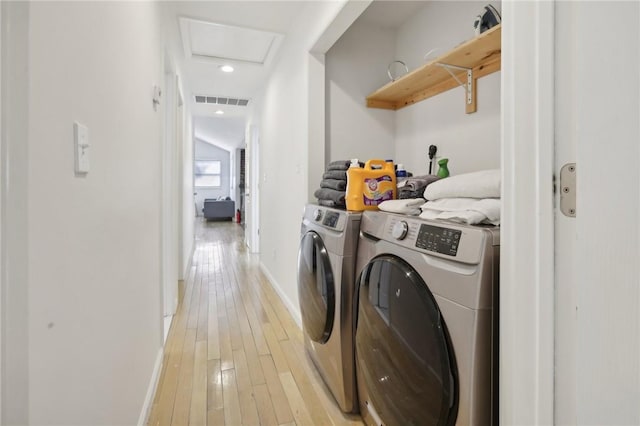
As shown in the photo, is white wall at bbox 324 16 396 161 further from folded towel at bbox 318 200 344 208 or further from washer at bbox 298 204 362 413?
washer at bbox 298 204 362 413

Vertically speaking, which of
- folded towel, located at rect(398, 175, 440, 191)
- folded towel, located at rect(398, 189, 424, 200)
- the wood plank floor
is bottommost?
the wood plank floor

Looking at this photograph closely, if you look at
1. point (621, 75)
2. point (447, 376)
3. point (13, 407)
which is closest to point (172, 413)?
point (13, 407)

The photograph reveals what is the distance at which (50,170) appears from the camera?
2.01 feet

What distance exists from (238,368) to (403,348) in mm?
1252

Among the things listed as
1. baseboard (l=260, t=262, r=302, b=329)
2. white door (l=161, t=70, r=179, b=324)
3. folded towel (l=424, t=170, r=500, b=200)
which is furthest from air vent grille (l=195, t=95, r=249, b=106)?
folded towel (l=424, t=170, r=500, b=200)

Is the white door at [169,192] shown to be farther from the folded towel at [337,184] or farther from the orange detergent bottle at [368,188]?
the orange detergent bottle at [368,188]

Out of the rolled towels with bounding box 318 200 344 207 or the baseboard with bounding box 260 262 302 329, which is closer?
the rolled towels with bounding box 318 200 344 207

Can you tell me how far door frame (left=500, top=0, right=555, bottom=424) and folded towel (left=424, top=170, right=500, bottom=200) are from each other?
1.20ft

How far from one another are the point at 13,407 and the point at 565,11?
1.13 m

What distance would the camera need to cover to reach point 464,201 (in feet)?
3.38

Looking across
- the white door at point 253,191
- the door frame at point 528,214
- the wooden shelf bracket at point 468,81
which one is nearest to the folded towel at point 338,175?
the wooden shelf bracket at point 468,81

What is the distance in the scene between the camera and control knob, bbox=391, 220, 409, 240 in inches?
39.9

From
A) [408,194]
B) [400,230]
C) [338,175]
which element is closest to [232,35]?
[338,175]

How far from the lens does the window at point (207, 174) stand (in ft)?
35.8
